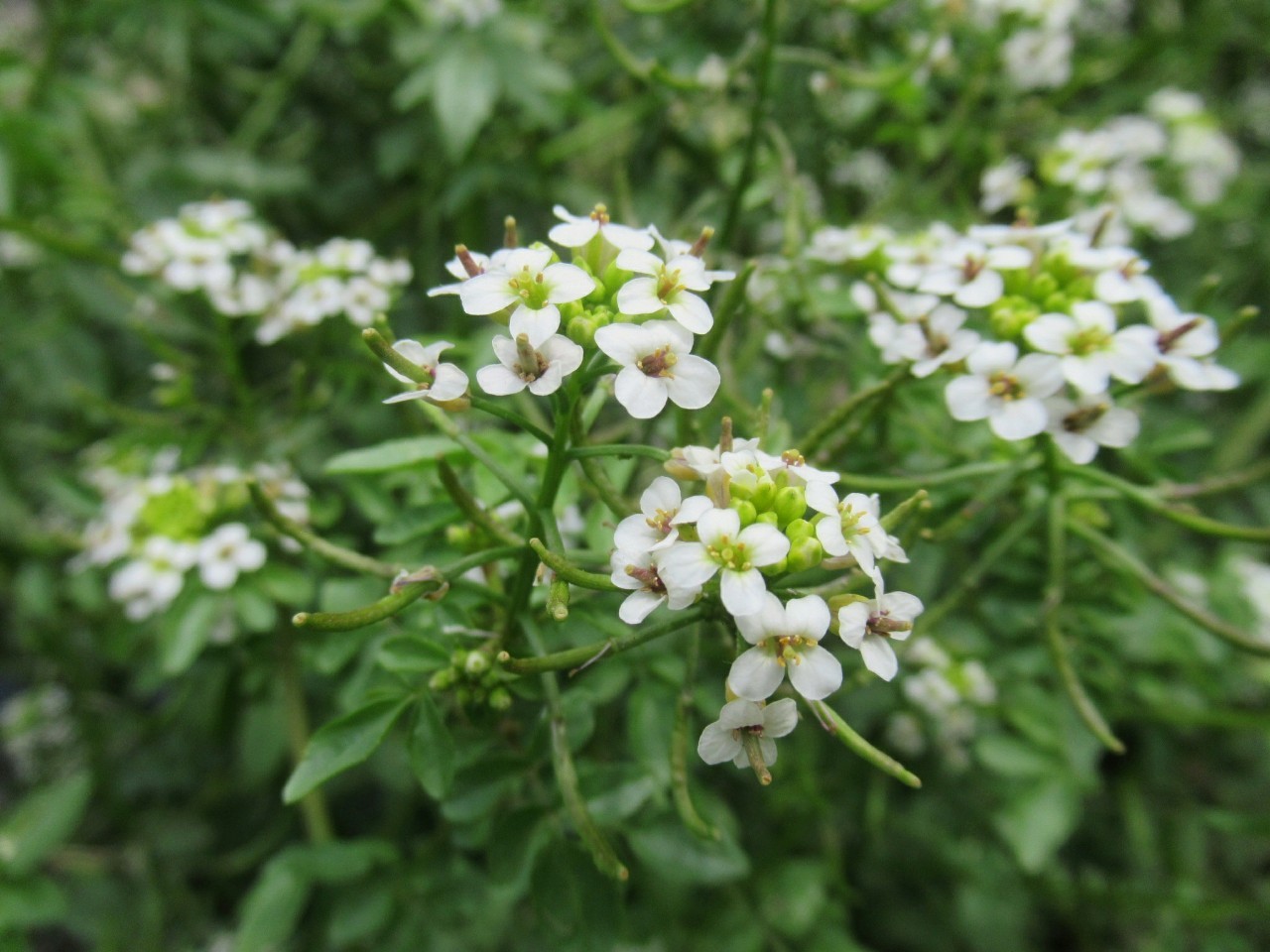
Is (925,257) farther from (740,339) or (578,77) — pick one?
(578,77)

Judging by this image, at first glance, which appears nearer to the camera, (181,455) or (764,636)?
(764,636)

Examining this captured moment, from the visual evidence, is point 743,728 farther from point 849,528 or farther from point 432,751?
point 432,751

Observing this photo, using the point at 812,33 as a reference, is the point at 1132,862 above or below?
below

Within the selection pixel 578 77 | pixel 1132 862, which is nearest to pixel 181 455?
pixel 578 77

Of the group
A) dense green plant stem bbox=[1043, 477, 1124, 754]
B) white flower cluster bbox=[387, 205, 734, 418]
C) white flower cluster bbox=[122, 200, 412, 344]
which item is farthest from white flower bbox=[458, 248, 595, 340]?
white flower cluster bbox=[122, 200, 412, 344]

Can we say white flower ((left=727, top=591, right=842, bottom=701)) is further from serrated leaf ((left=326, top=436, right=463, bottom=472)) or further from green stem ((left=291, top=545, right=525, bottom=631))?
serrated leaf ((left=326, top=436, right=463, bottom=472))

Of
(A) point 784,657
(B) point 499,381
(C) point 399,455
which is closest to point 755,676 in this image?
(A) point 784,657
